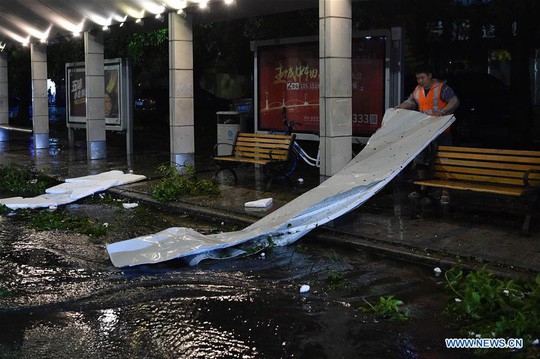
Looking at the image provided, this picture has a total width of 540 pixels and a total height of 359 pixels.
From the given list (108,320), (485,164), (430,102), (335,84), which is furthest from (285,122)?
(108,320)

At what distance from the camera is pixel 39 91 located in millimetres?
22828

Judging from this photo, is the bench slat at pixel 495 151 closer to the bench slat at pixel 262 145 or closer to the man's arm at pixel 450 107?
the man's arm at pixel 450 107

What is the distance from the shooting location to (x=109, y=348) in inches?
231

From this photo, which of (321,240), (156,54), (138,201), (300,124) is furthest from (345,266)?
(156,54)

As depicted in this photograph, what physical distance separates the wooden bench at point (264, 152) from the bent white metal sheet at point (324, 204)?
2.60 meters

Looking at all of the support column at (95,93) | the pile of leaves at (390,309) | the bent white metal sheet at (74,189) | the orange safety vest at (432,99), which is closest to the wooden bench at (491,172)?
the orange safety vest at (432,99)

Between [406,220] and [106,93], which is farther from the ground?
[106,93]

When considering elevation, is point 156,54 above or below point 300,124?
above

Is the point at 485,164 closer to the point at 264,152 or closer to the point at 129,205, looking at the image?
the point at 264,152

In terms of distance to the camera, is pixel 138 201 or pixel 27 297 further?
→ pixel 138 201

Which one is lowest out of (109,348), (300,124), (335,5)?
(109,348)

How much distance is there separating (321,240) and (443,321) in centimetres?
333

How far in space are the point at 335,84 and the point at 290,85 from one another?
4.98 m

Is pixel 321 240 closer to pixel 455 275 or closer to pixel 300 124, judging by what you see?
pixel 455 275
